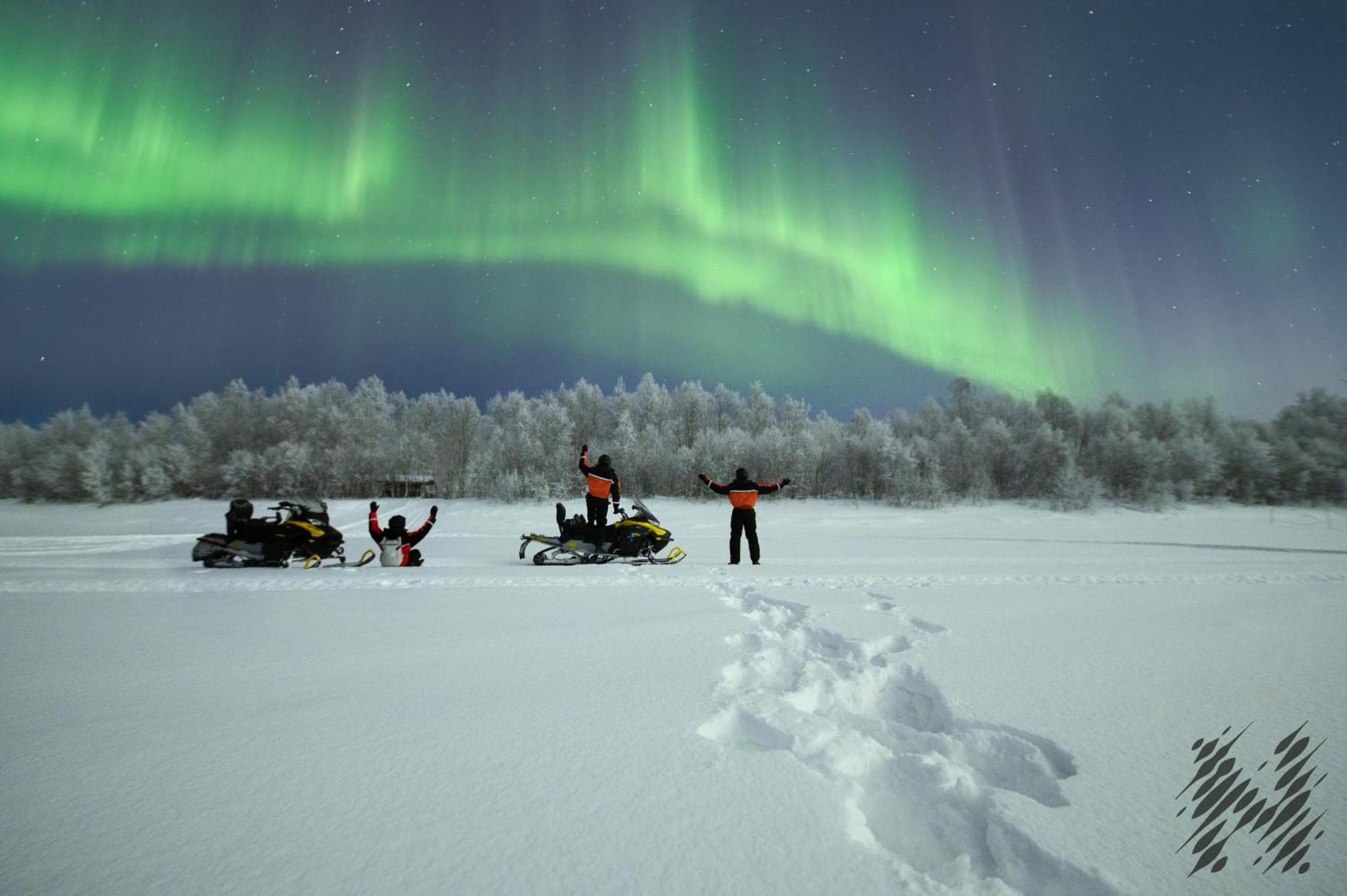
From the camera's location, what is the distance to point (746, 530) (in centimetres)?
1000

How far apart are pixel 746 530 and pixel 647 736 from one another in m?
7.25

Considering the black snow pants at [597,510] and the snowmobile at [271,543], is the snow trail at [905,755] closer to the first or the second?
the black snow pants at [597,510]

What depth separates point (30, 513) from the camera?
31.2 m

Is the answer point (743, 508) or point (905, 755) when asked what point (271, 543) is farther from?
point (905, 755)

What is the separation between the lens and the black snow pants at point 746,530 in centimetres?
1005

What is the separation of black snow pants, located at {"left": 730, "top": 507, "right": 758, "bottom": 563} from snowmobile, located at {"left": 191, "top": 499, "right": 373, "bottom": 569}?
674cm

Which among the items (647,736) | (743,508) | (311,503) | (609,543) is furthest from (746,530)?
(311,503)

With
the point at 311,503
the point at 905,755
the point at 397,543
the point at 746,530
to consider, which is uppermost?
the point at 311,503

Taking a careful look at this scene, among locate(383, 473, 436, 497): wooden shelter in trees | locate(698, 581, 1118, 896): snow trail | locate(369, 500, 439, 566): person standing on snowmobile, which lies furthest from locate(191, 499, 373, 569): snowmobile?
locate(383, 473, 436, 497): wooden shelter in trees

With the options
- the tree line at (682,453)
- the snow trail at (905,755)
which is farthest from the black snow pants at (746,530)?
the tree line at (682,453)

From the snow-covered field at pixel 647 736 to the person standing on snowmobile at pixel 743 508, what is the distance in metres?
3.02

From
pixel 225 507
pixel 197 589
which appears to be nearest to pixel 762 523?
pixel 197 589

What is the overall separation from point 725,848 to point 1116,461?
44212 millimetres

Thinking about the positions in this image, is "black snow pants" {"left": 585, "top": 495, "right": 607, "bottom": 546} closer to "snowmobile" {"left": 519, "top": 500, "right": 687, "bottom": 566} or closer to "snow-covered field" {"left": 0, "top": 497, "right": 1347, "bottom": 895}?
"snowmobile" {"left": 519, "top": 500, "right": 687, "bottom": 566}
